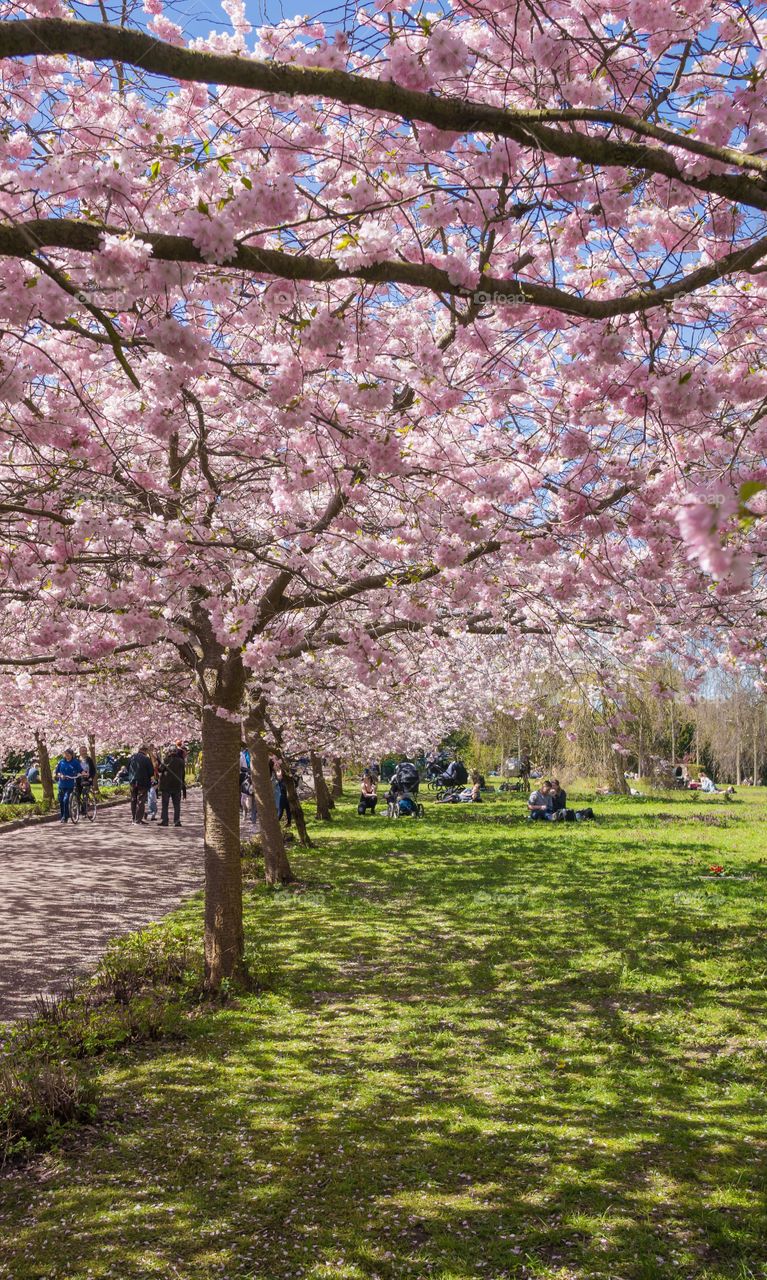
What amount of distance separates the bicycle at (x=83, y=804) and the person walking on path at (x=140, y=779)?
1.36m

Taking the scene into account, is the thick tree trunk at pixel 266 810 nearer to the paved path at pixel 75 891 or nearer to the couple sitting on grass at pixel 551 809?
the paved path at pixel 75 891

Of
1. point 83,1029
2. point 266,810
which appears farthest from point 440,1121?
point 266,810

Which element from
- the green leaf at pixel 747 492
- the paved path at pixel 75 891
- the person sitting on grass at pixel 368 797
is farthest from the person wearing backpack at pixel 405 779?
the green leaf at pixel 747 492

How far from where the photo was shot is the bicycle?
22631 millimetres

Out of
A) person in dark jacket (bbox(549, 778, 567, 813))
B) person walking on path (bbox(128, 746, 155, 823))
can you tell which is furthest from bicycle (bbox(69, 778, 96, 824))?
person in dark jacket (bbox(549, 778, 567, 813))

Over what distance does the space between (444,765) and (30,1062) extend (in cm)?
3837

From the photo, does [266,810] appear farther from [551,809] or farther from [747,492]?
[551,809]

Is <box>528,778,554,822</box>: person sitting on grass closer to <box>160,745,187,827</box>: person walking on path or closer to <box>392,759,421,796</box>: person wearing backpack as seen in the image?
<box>392,759,421,796</box>: person wearing backpack

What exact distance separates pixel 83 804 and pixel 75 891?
11966 mm

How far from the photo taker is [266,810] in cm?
1290

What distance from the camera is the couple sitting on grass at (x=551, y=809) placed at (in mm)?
24156

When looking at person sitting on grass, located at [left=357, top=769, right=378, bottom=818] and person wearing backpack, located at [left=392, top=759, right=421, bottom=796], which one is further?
person wearing backpack, located at [left=392, top=759, right=421, bottom=796]

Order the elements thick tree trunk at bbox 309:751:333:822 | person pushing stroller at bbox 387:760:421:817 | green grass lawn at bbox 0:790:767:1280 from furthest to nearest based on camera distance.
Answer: person pushing stroller at bbox 387:760:421:817 → thick tree trunk at bbox 309:751:333:822 → green grass lawn at bbox 0:790:767:1280

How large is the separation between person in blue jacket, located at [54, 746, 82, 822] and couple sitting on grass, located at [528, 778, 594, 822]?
37.9 feet
